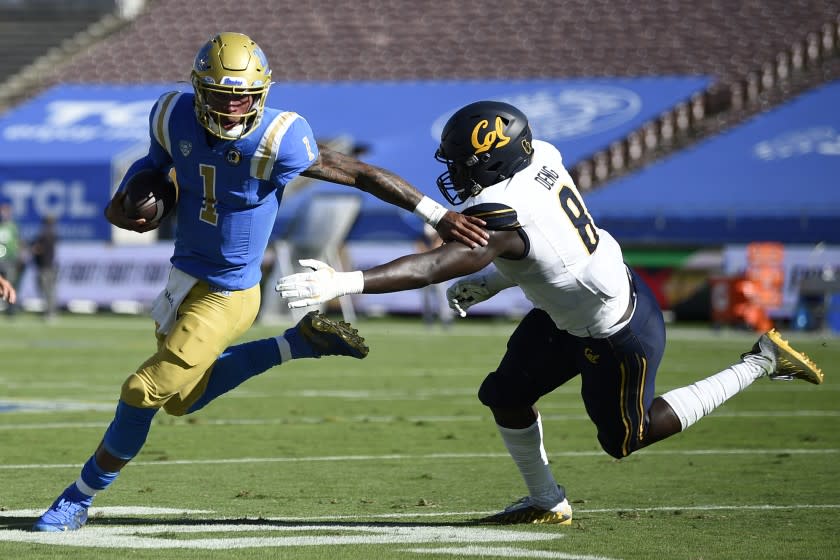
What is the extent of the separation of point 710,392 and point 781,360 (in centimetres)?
40

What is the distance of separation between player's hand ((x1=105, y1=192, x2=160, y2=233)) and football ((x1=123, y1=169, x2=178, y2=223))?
21 millimetres

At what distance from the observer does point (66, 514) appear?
5090 millimetres

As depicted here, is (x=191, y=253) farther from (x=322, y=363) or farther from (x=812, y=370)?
(x=322, y=363)

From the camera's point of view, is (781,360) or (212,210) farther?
(781,360)

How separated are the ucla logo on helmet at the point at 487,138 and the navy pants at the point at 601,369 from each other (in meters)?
0.84

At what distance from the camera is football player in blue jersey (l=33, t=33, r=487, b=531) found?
16.9 ft

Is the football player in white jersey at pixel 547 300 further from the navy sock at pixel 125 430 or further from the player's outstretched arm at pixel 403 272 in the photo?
the navy sock at pixel 125 430

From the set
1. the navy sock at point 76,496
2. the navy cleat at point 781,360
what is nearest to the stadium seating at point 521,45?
the navy cleat at point 781,360

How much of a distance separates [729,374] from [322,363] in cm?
918

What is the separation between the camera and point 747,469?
707cm

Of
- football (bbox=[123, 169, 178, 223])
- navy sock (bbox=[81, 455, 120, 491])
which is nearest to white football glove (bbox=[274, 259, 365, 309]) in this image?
football (bbox=[123, 169, 178, 223])

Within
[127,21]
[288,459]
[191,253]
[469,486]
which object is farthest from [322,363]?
[127,21]

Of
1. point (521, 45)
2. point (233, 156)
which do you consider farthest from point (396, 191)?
point (521, 45)

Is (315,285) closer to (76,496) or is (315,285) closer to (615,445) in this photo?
(76,496)
